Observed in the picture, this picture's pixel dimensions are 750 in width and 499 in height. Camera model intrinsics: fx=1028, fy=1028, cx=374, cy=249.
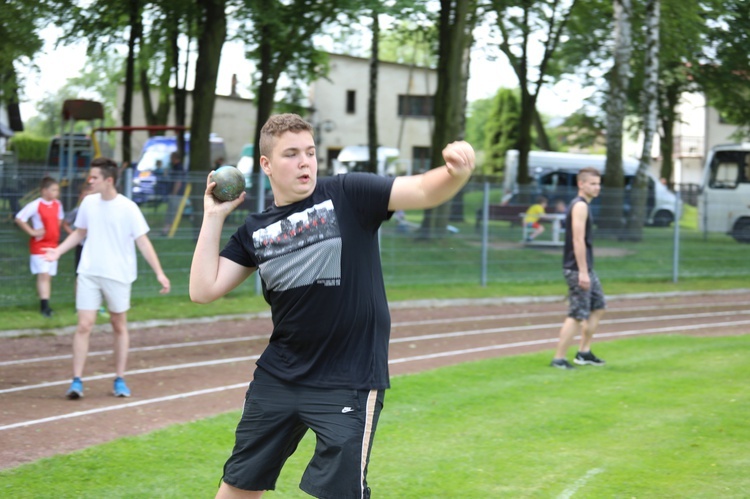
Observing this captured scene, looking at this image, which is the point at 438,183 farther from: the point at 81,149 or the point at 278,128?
the point at 81,149

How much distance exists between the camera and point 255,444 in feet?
14.6

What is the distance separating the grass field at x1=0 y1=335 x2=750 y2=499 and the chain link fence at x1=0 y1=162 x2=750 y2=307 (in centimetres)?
717

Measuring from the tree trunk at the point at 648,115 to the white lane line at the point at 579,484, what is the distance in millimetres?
16984

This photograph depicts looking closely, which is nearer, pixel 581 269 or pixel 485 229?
pixel 581 269

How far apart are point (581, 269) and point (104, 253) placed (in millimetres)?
5046

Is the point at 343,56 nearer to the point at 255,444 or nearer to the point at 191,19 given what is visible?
the point at 191,19

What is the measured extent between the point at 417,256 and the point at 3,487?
14.2 meters

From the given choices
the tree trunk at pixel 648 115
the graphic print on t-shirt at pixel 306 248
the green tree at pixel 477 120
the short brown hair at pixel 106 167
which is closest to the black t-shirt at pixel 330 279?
the graphic print on t-shirt at pixel 306 248

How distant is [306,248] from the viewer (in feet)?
14.3

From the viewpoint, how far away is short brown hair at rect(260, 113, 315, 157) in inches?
170

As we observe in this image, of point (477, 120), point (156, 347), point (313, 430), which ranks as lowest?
point (156, 347)

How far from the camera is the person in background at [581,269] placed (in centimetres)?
1112

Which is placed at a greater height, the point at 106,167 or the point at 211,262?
the point at 106,167

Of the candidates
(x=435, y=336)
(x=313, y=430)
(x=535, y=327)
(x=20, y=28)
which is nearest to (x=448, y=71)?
(x=20, y=28)
